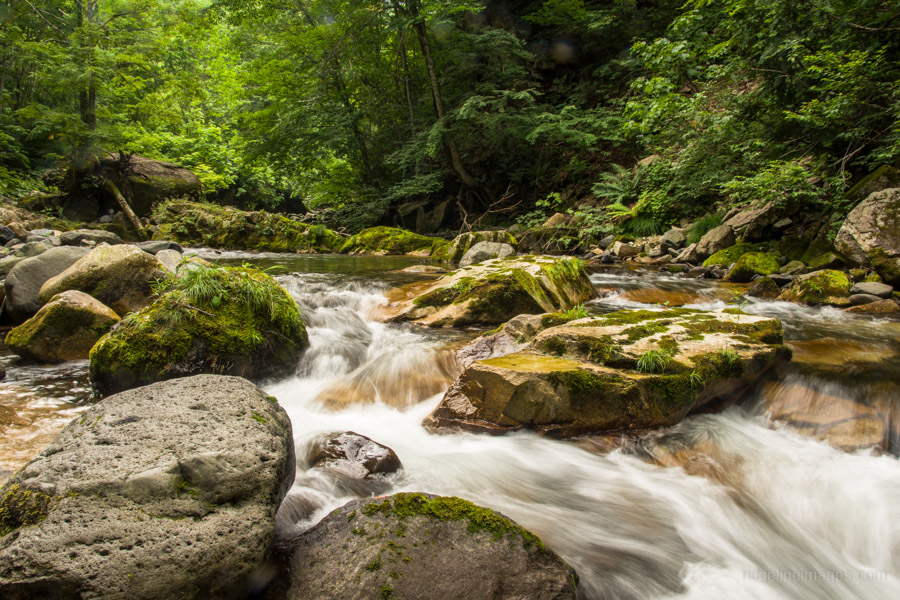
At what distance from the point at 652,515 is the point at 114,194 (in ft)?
64.5

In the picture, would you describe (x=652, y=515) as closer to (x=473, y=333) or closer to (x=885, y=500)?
(x=885, y=500)

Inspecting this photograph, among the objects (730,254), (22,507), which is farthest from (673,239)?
(22,507)

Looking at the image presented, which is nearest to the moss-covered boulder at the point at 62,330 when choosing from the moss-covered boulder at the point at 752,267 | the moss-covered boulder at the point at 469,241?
the moss-covered boulder at the point at 469,241

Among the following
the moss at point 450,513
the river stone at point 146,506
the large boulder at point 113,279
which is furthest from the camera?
the large boulder at point 113,279

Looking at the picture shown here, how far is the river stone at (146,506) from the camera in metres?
1.51

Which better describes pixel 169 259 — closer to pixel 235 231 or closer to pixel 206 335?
pixel 206 335

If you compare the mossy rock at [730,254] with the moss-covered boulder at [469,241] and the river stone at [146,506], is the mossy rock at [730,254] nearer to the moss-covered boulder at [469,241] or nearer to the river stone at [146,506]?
the moss-covered boulder at [469,241]

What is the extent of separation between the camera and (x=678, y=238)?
11547 millimetres

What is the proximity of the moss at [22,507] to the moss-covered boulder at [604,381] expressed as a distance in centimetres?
245

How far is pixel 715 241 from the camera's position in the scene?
10.2 m

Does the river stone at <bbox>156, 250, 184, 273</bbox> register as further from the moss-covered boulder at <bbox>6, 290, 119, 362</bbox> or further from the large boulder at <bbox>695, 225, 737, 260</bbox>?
the large boulder at <bbox>695, 225, 737, 260</bbox>

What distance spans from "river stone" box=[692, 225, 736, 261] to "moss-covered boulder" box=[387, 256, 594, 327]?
4.94 meters

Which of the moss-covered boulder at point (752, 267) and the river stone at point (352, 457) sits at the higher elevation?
the moss-covered boulder at point (752, 267)

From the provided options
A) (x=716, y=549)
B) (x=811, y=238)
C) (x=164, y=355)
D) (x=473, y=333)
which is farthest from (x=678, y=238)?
(x=164, y=355)
